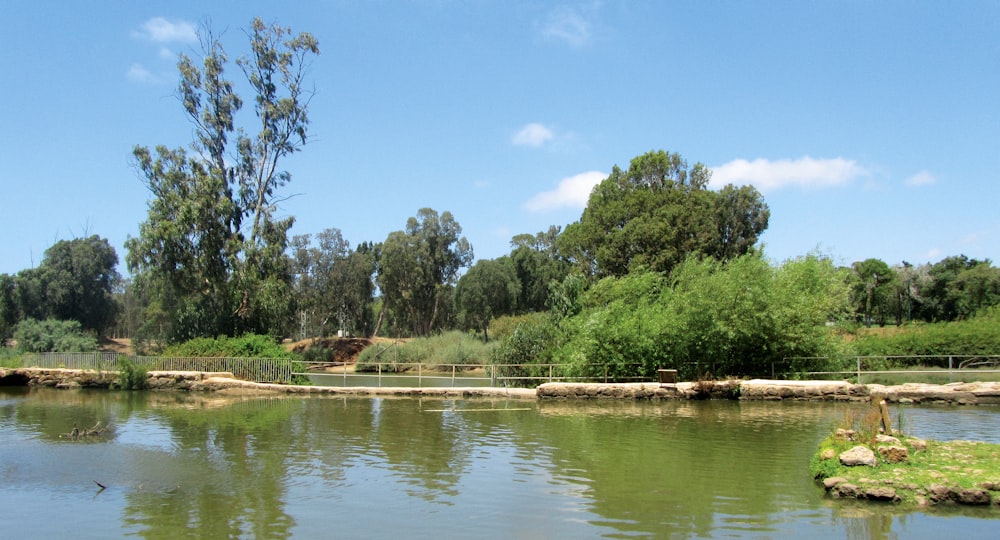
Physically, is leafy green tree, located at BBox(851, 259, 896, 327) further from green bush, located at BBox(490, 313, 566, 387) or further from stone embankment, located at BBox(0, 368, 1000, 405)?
stone embankment, located at BBox(0, 368, 1000, 405)

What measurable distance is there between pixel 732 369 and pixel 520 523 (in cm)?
2053

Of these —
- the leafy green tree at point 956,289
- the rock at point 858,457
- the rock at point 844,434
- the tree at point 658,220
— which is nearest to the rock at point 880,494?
the rock at point 858,457

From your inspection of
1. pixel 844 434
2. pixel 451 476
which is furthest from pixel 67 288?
pixel 844 434

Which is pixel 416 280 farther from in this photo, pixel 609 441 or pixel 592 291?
pixel 609 441

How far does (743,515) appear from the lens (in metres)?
9.81

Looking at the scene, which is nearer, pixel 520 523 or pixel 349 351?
pixel 520 523

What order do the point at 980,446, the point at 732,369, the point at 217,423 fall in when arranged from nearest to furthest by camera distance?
1. the point at 980,446
2. the point at 217,423
3. the point at 732,369

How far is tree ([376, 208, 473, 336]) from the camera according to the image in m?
71.3

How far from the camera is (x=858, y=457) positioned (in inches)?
430

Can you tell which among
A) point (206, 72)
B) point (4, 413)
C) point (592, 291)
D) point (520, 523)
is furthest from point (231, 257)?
point (520, 523)

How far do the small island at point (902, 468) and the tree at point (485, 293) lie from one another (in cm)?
5729

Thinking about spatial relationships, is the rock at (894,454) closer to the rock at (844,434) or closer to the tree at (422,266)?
the rock at (844,434)

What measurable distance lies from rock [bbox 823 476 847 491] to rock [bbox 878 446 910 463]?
1.01 meters

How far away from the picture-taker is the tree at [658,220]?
4525cm
